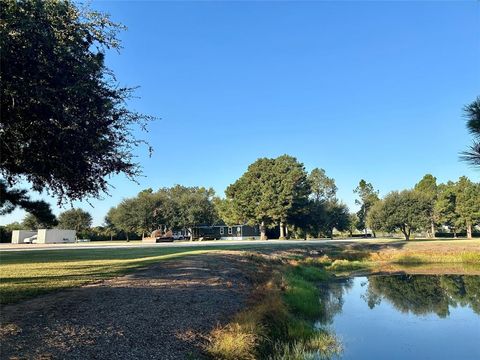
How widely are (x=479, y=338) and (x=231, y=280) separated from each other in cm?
902

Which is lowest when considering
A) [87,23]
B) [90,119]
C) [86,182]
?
[86,182]

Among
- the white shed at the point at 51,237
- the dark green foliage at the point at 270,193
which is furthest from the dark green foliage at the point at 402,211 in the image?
the white shed at the point at 51,237

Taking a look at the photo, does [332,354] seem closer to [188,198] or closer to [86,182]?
[86,182]

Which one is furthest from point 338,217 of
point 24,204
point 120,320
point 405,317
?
point 120,320

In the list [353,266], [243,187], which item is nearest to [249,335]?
[353,266]

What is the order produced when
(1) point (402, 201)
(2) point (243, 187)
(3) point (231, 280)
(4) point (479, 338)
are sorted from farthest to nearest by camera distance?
(2) point (243, 187) → (1) point (402, 201) → (3) point (231, 280) → (4) point (479, 338)

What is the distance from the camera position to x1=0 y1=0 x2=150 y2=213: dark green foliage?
8203 mm

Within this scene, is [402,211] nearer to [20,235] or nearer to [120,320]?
[120,320]

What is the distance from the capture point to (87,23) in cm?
1002

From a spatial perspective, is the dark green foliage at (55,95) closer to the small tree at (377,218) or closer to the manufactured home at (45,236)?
the small tree at (377,218)

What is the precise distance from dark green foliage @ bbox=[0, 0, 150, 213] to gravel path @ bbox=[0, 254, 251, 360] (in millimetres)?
3165

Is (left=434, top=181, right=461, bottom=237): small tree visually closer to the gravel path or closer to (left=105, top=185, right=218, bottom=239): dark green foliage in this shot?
(left=105, top=185, right=218, bottom=239): dark green foliage

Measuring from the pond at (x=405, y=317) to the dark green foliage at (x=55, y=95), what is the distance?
8.89 metres

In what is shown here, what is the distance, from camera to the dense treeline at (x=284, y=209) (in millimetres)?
60000
